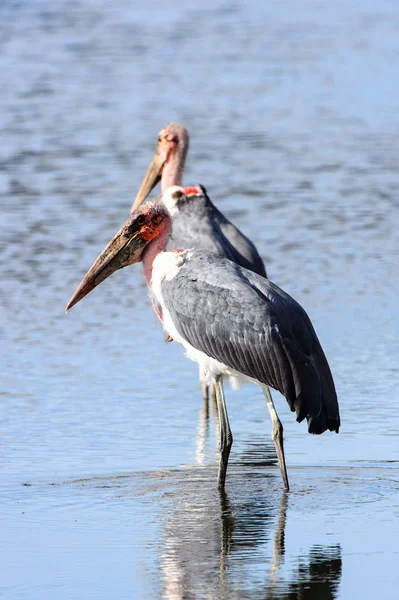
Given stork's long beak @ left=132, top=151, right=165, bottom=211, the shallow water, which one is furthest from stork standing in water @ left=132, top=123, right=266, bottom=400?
stork's long beak @ left=132, top=151, right=165, bottom=211

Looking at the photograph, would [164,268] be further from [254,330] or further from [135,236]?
[254,330]

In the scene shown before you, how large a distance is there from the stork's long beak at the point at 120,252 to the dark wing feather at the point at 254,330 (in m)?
0.56

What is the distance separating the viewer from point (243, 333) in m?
7.04

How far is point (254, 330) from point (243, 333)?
0.26ft

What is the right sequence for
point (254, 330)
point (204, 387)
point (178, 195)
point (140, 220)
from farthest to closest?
point (178, 195), point (204, 387), point (140, 220), point (254, 330)

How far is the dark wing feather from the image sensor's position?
6.84 m

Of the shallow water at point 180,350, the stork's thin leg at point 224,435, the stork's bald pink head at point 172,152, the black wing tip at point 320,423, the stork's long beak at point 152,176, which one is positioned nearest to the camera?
the shallow water at point 180,350

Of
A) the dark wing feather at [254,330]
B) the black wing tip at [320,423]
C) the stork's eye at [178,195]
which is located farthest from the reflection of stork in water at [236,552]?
→ the stork's eye at [178,195]

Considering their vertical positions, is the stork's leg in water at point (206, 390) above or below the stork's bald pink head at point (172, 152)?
below

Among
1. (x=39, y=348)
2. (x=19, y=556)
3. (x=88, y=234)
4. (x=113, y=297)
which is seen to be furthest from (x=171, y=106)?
(x=19, y=556)

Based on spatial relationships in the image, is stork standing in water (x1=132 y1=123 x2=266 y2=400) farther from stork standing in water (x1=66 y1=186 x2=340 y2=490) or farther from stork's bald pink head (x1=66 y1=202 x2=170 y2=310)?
stork standing in water (x1=66 y1=186 x2=340 y2=490)

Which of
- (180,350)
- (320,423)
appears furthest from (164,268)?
(180,350)

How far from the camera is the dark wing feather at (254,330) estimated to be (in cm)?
684

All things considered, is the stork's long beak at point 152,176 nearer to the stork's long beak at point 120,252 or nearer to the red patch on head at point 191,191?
the red patch on head at point 191,191
